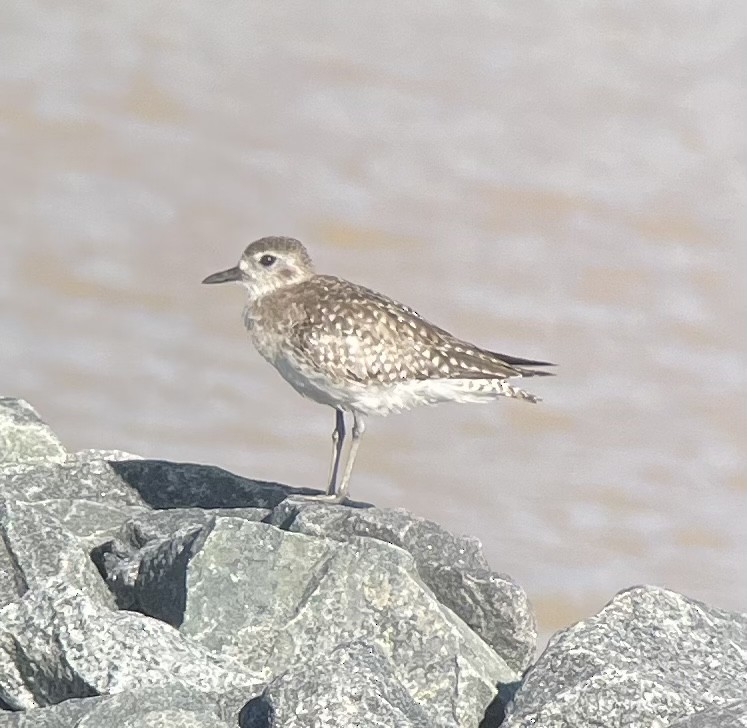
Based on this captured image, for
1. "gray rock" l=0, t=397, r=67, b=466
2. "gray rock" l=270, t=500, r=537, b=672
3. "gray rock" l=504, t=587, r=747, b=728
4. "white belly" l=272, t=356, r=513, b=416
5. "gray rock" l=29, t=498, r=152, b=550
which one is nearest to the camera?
"gray rock" l=504, t=587, r=747, b=728

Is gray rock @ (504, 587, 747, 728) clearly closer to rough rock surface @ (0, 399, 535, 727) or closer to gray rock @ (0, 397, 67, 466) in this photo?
rough rock surface @ (0, 399, 535, 727)

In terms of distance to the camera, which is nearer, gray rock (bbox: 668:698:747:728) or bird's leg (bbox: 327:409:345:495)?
gray rock (bbox: 668:698:747:728)

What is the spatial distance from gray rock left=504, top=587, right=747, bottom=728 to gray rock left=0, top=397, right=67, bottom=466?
4.42 meters

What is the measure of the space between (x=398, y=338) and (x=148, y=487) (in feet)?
6.59

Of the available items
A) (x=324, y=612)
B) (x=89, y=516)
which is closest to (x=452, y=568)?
(x=324, y=612)

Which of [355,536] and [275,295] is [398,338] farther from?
[355,536]

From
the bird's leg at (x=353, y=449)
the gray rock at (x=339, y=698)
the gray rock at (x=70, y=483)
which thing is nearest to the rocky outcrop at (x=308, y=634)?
the gray rock at (x=339, y=698)

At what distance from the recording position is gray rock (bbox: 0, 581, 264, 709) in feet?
25.5

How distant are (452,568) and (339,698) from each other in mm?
2299

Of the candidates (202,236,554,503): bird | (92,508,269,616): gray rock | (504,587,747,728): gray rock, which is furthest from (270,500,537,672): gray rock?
(202,236,554,503): bird

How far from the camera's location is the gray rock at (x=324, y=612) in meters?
8.38

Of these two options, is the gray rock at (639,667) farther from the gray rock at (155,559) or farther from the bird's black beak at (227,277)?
the bird's black beak at (227,277)

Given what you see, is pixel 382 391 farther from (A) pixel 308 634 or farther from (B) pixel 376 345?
(A) pixel 308 634

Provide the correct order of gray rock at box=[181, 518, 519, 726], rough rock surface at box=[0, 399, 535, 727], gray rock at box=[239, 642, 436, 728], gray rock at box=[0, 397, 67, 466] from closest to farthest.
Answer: gray rock at box=[239, 642, 436, 728] → rough rock surface at box=[0, 399, 535, 727] → gray rock at box=[181, 518, 519, 726] → gray rock at box=[0, 397, 67, 466]
